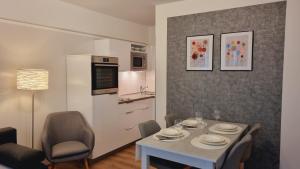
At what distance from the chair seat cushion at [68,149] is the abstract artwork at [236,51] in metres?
2.21

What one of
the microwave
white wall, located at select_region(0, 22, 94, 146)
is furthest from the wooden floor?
the microwave

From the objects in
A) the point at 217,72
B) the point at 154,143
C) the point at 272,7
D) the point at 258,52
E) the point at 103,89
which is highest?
the point at 272,7

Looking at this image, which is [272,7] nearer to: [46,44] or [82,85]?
[82,85]

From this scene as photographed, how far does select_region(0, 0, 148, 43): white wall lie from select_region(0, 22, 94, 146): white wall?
14 cm

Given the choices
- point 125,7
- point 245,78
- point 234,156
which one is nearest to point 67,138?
point 125,7

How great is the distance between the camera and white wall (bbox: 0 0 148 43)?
293 centimetres

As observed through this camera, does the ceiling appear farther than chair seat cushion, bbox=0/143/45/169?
Yes

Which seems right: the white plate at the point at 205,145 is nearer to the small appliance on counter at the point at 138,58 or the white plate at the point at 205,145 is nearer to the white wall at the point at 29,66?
the white wall at the point at 29,66

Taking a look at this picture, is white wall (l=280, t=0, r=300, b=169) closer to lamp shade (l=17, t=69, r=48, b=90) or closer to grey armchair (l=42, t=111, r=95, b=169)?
grey armchair (l=42, t=111, r=95, b=169)

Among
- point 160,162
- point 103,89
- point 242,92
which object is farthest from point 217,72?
point 103,89

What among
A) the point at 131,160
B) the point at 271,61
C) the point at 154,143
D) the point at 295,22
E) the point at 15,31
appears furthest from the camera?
the point at 131,160

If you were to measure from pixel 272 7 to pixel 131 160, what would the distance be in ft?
9.69

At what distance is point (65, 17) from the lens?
Result: 3.51 m

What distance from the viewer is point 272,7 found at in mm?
2730
